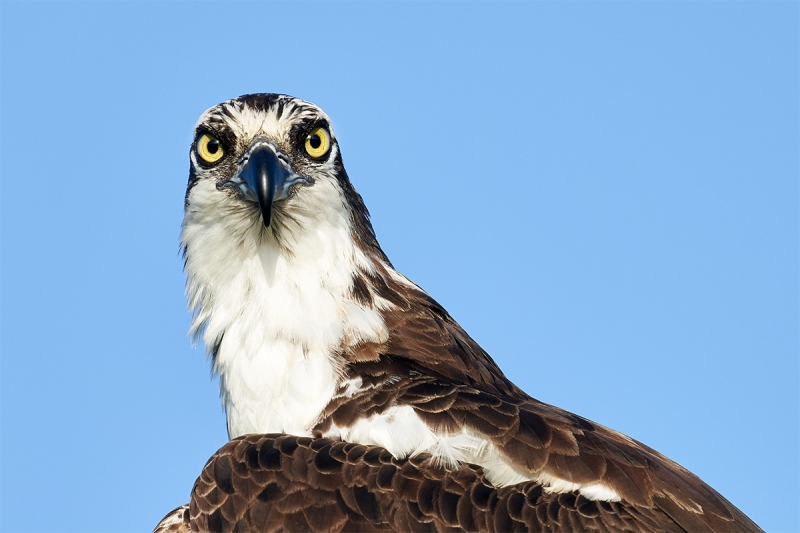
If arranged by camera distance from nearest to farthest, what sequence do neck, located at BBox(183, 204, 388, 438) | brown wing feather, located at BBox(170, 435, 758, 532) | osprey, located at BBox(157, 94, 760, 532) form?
brown wing feather, located at BBox(170, 435, 758, 532) → osprey, located at BBox(157, 94, 760, 532) → neck, located at BBox(183, 204, 388, 438)

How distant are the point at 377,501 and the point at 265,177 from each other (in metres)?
2.48

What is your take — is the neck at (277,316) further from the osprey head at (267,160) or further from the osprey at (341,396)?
the osprey head at (267,160)

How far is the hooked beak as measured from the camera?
7.98 m

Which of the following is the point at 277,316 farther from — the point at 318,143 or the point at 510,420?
the point at 510,420

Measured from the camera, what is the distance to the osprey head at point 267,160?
8.37 meters

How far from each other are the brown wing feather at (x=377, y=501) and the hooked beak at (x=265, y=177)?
178 centimetres

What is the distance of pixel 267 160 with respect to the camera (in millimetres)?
8203

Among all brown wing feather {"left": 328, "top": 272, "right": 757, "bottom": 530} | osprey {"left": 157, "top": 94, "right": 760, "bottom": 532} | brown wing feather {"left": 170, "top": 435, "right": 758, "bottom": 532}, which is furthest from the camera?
brown wing feather {"left": 328, "top": 272, "right": 757, "bottom": 530}

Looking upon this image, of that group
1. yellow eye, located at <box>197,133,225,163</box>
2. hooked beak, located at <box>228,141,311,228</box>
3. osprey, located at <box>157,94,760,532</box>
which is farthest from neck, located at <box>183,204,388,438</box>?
yellow eye, located at <box>197,133,225,163</box>

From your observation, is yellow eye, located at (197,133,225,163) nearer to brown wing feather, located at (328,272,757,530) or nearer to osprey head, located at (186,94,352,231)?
osprey head, located at (186,94,352,231)

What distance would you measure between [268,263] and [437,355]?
141 cm

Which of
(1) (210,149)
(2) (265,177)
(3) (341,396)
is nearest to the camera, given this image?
(3) (341,396)

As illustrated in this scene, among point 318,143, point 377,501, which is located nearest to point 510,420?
point 377,501

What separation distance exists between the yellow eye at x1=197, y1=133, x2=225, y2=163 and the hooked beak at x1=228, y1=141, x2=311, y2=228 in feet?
0.93
